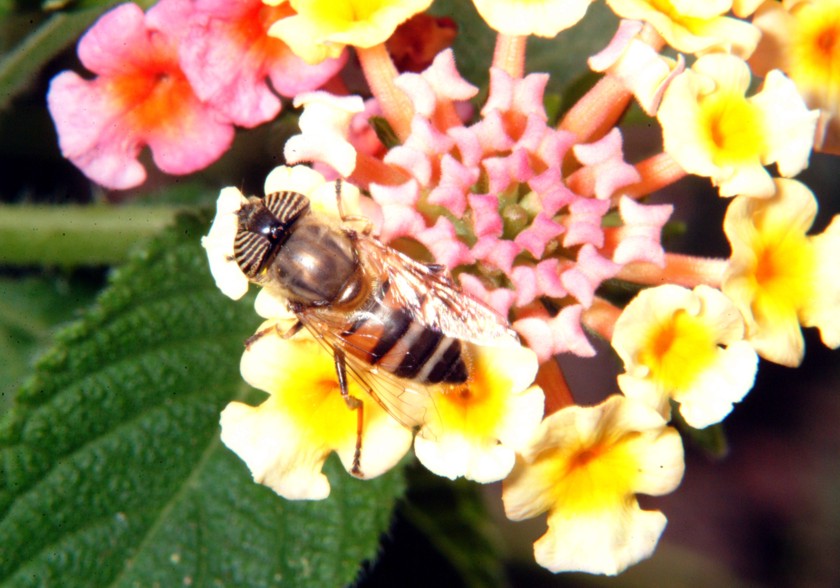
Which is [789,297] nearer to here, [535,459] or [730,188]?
[730,188]

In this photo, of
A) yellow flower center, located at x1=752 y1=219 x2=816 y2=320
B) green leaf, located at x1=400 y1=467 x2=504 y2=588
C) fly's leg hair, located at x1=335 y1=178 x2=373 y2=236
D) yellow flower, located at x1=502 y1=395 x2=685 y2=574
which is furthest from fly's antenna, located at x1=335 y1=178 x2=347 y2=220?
green leaf, located at x1=400 y1=467 x2=504 y2=588

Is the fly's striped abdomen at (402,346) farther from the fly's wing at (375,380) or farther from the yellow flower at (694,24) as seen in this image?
the yellow flower at (694,24)

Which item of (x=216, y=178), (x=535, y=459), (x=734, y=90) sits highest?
(x=734, y=90)

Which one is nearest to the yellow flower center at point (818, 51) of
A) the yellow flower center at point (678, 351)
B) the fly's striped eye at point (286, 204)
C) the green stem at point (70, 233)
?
the yellow flower center at point (678, 351)

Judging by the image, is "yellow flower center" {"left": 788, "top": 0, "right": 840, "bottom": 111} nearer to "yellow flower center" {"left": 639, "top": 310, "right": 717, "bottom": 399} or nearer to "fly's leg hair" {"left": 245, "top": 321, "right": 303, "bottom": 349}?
"yellow flower center" {"left": 639, "top": 310, "right": 717, "bottom": 399}

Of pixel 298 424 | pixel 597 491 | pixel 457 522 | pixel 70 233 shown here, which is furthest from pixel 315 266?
pixel 457 522

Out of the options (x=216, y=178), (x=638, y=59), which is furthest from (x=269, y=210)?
(x=216, y=178)

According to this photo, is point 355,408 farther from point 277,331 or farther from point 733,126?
point 733,126
